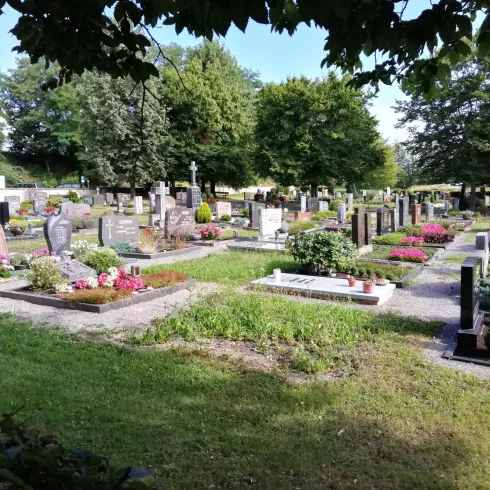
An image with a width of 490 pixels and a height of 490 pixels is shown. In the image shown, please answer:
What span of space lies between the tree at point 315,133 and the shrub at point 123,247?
85.4 feet

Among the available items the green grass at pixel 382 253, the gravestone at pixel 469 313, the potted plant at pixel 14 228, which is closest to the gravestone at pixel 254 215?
the green grass at pixel 382 253

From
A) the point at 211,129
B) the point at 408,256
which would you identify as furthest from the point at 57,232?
the point at 211,129

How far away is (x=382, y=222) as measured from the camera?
21.0 m

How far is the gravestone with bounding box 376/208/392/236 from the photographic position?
20609 mm

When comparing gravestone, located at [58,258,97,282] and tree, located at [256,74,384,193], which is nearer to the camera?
gravestone, located at [58,258,97,282]

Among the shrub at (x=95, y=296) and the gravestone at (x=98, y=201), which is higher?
the gravestone at (x=98, y=201)

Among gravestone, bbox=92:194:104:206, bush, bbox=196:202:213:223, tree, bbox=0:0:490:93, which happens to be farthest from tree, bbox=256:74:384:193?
tree, bbox=0:0:490:93

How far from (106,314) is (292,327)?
3465 mm

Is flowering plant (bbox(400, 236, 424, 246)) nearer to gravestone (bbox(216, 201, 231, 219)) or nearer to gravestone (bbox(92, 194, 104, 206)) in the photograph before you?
gravestone (bbox(216, 201, 231, 219))

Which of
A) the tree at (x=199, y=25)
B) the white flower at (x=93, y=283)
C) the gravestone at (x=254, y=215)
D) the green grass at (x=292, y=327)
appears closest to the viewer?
the tree at (x=199, y=25)

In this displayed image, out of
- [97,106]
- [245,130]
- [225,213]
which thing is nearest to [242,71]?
[245,130]

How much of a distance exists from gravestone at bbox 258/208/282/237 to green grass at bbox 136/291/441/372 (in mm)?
10479

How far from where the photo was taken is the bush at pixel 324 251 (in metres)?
12.0

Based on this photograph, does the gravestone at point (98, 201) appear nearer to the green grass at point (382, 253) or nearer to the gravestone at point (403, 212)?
the gravestone at point (403, 212)
